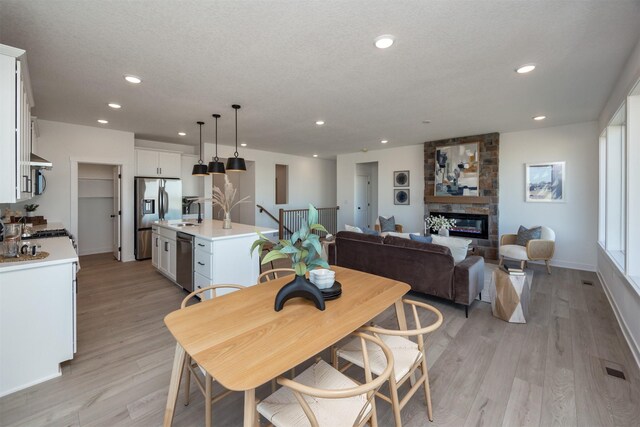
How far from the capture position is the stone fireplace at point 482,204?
5.67 m

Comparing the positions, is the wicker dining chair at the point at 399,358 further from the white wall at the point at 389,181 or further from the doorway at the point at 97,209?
the doorway at the point at 97,209

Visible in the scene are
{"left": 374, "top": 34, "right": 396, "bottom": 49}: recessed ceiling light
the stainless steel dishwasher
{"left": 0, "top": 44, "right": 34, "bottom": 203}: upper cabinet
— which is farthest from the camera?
the stainless steel dishwasher

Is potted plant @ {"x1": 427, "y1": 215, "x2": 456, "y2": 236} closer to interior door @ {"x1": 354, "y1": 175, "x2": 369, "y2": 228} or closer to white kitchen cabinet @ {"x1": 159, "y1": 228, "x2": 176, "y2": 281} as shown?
interior door @ {"x1": 354, "y1": 175, "x2": 369, "y2": 228}

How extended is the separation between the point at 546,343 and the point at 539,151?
4181mm

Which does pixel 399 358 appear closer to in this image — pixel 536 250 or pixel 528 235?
pixel 536 250

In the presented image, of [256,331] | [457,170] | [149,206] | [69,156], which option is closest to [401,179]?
[457,170]

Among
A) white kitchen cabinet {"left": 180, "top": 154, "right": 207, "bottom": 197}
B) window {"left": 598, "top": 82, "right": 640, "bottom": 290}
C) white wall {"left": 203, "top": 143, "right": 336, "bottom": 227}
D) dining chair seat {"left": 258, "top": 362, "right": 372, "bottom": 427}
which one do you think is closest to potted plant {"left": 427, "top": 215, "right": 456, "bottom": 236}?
window {"left": 598, "top": 82, "right": 640, "bottom": 290}

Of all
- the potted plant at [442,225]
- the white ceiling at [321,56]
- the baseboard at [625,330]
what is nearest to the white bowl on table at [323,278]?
the white ceiling at [321,56]

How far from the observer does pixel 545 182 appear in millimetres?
5250

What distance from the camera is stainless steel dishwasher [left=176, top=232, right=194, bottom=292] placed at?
360 cm

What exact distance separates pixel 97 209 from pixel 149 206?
151 cm

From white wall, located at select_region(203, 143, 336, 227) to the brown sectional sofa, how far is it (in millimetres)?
4359

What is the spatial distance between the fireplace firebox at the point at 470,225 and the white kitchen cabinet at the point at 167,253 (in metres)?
5.51

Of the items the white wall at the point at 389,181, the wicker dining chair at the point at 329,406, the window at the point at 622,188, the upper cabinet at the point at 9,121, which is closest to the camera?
the wicker dining chair at the point at 329,406
